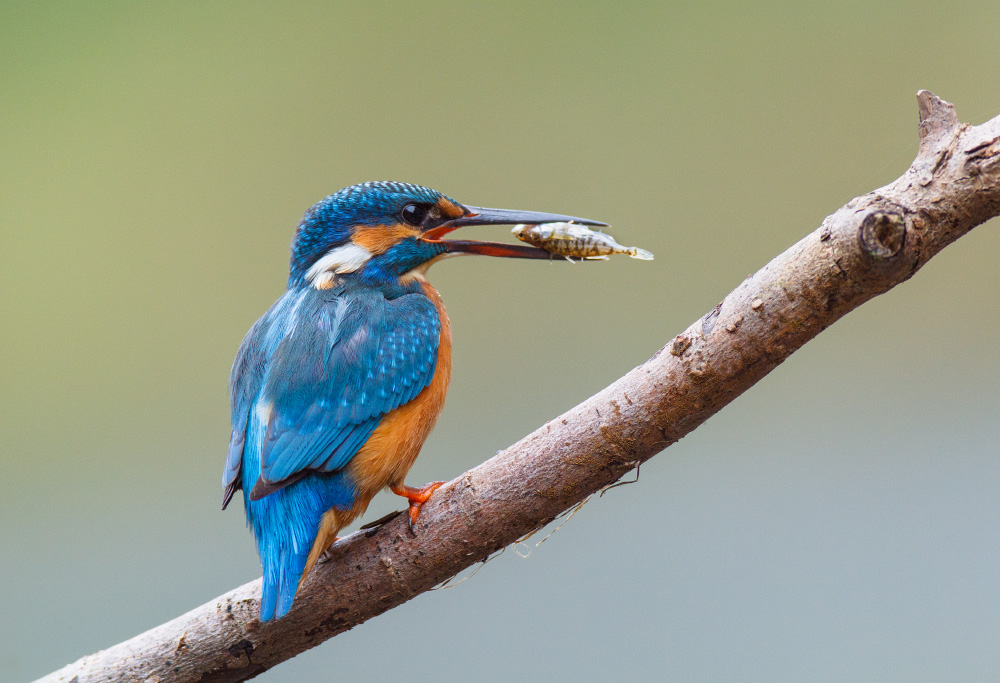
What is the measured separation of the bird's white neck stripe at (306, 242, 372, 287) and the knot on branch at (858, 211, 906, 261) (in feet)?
3.26

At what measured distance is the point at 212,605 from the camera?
56.8 inches

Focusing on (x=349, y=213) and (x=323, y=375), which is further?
(x=349, y=213)

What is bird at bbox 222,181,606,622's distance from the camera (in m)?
1.38

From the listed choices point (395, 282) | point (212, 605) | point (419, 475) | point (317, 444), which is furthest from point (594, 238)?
point (419, 475)

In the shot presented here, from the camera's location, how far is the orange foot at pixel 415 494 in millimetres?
1403

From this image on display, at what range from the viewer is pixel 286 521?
4.47ft

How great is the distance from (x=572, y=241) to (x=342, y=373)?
1.63ft

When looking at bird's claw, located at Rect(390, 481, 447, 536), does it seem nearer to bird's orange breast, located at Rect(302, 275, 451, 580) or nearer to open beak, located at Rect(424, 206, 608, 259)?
bird's orange breast, located at Rect(302, 275, 451, 580)

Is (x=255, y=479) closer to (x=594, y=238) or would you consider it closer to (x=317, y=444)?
(x=317, y=444)

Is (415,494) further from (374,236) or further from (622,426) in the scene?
(374,236)

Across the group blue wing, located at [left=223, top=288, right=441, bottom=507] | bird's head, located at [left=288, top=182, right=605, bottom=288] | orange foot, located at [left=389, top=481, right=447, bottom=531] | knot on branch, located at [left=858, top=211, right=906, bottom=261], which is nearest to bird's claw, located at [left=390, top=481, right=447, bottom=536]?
orange foot, located at [left=389, top=481, right=447, bottom=531]

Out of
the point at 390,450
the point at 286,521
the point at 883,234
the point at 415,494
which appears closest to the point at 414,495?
the point at 415,494

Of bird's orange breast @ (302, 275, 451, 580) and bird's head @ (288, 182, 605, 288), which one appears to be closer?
bird's orange breast @ (302, 275, 451, 580)

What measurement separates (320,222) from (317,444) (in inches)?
20.3
